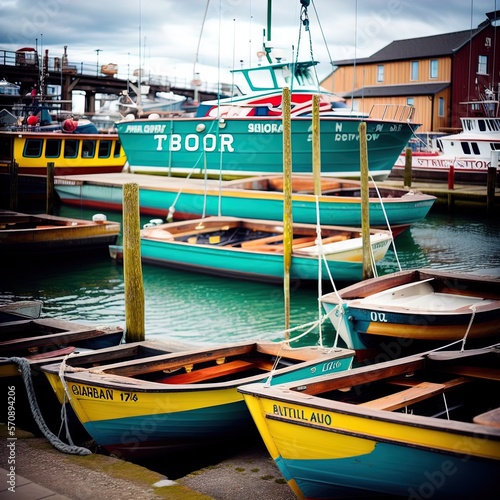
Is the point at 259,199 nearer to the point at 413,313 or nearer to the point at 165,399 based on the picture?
the point at 413,313

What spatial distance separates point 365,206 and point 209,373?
6834 millimetres

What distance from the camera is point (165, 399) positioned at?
261 inches

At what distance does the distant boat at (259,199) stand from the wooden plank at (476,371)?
370 inches

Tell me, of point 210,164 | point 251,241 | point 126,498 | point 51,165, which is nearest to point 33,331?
point 126,498

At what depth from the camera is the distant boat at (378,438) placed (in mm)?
5152

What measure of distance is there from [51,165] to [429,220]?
1296cm

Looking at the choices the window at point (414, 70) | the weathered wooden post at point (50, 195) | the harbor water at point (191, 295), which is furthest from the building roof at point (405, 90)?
the weathered wooden post at point (50, 195)

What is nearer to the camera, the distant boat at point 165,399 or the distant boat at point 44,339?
the distant boat at point 165,399

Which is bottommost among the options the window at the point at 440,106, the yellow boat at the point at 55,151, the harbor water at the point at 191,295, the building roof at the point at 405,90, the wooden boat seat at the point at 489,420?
the harbor water at the point at 191,295

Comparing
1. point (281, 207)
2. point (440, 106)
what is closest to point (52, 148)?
point (281, 207)

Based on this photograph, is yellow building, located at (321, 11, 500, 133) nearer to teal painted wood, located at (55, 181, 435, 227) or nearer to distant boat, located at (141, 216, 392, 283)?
teal painted wood, located at (55, 181, 435, 227)

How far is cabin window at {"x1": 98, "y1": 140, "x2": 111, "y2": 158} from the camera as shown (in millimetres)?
31044

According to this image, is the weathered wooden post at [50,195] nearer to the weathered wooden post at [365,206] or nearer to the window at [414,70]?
the weathered wooden post at [365,206]

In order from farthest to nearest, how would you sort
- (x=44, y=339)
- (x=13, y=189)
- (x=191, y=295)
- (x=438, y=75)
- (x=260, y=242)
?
(x=438, y=75), (x=13, y=189), (x=260, y=242), (x=191, y=295), (x=44, y=339)
